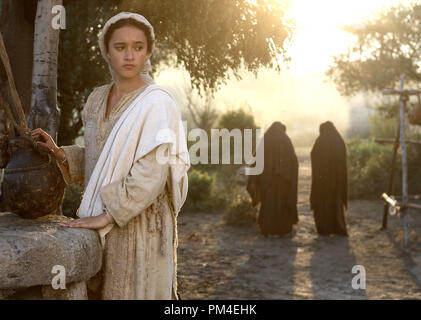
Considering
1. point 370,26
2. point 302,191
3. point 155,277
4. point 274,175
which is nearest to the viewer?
point 155,277

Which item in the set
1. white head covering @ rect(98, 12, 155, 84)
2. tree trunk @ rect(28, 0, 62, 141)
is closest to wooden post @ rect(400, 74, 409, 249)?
tree trunk @ rect(28, 0, 62, 141)

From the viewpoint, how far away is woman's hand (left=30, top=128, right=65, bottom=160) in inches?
112

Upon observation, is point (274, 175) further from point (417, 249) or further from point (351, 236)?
point (417, 249)

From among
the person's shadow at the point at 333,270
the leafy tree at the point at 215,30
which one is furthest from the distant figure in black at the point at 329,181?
the leafy tree at the point at 215,30

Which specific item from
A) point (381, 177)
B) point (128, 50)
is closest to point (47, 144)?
point (128, 50)

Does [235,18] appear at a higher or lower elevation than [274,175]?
higher

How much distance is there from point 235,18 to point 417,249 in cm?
547

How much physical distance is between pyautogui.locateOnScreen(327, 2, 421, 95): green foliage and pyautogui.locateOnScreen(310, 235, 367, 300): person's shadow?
432 inches

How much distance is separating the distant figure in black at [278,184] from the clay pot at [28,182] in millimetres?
7236

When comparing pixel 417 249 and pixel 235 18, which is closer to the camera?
pixel 235 18

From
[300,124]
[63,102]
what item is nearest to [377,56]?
[63,102]

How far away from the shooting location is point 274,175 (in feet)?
32.4

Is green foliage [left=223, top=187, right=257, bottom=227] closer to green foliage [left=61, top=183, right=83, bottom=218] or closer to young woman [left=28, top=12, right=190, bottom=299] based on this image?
green foliage [left=61, top=183, right=83, bottom=218]

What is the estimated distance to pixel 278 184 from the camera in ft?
32.6
